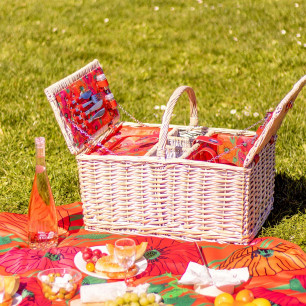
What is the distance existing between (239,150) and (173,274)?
0.96m

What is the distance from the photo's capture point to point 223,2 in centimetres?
798

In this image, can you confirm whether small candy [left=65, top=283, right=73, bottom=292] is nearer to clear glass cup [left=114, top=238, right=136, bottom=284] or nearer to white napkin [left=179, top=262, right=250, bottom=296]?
clear glass cup [left=114, top=238, right=136, bottom=284]

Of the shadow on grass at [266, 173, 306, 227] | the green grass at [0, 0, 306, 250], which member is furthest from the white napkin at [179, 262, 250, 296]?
the shadow on grass at [266, 173, 306, 227]

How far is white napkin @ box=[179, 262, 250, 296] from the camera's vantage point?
2602 mm

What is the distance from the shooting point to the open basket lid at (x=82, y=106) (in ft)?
10.5

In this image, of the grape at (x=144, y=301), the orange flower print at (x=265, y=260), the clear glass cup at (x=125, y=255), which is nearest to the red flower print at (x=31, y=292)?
the clear glass cup at (x=125, y=255)

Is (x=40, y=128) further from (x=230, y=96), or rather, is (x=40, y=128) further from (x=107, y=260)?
(x=107, y=260)

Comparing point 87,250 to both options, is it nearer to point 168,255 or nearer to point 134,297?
point 168,255

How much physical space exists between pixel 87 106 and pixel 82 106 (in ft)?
0.28

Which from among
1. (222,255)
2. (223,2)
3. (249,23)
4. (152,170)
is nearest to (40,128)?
(152,170)

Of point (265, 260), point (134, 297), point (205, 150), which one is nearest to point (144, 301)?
point (134, 297)

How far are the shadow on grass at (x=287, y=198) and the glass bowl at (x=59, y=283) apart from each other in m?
1.42

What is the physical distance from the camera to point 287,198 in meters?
3.85

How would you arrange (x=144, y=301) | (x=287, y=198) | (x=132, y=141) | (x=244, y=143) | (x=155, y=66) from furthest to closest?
(x=155, y=66) < (x=287, y=198) < (x=132, y=141) < (x=244, y=143) < (x=144, y=301)
